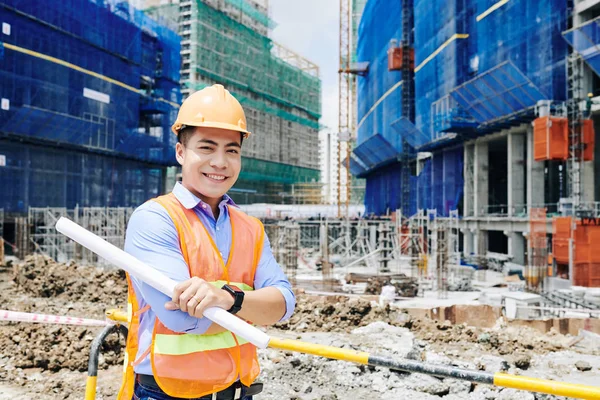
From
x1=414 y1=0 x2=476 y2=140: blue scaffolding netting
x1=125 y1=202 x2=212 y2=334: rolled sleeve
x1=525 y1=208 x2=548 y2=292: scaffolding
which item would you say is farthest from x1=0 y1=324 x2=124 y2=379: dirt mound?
x1=414 y1=0 x2=476 y2=140: blue scaffolding netting

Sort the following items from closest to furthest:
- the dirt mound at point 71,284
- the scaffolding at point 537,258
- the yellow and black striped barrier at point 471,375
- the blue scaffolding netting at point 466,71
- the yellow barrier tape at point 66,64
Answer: the yellow and black striped barrier at point 471,375 < the dirt mound at point 71,284 < the scaffolding at point 537,258 < the blue scaffolding netting at point 466,71 < the yellow barrier tape at point 66,64

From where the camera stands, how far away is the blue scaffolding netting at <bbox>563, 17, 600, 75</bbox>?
68.3 feet

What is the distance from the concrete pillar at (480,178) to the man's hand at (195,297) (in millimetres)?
30295

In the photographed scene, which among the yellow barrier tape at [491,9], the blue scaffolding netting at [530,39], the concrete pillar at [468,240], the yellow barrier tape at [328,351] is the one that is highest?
the yellow barrier tape at [491,9]

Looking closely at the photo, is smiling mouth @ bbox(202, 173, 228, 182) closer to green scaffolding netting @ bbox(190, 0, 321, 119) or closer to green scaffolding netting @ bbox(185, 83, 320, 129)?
green scaffolding netting @ bbox(185, 83, 320, 129)

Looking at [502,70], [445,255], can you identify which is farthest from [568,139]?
[445,255]

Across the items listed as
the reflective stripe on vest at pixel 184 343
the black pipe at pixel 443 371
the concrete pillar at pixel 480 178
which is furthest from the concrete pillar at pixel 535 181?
the reflective stripe on vest at pixel 184 343

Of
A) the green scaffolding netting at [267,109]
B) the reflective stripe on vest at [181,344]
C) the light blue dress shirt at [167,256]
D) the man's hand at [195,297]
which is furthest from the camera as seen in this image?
the green scaffolding netting at [267,109]

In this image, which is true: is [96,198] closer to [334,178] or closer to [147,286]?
[147,286]

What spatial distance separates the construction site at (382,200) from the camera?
245 inches

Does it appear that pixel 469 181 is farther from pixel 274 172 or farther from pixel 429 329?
pixel 274 172

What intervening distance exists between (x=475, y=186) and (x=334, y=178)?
55681 mm

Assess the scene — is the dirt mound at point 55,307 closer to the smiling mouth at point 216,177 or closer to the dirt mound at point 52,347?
the dirt mound at point 52,347

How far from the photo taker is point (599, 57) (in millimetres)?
21016
